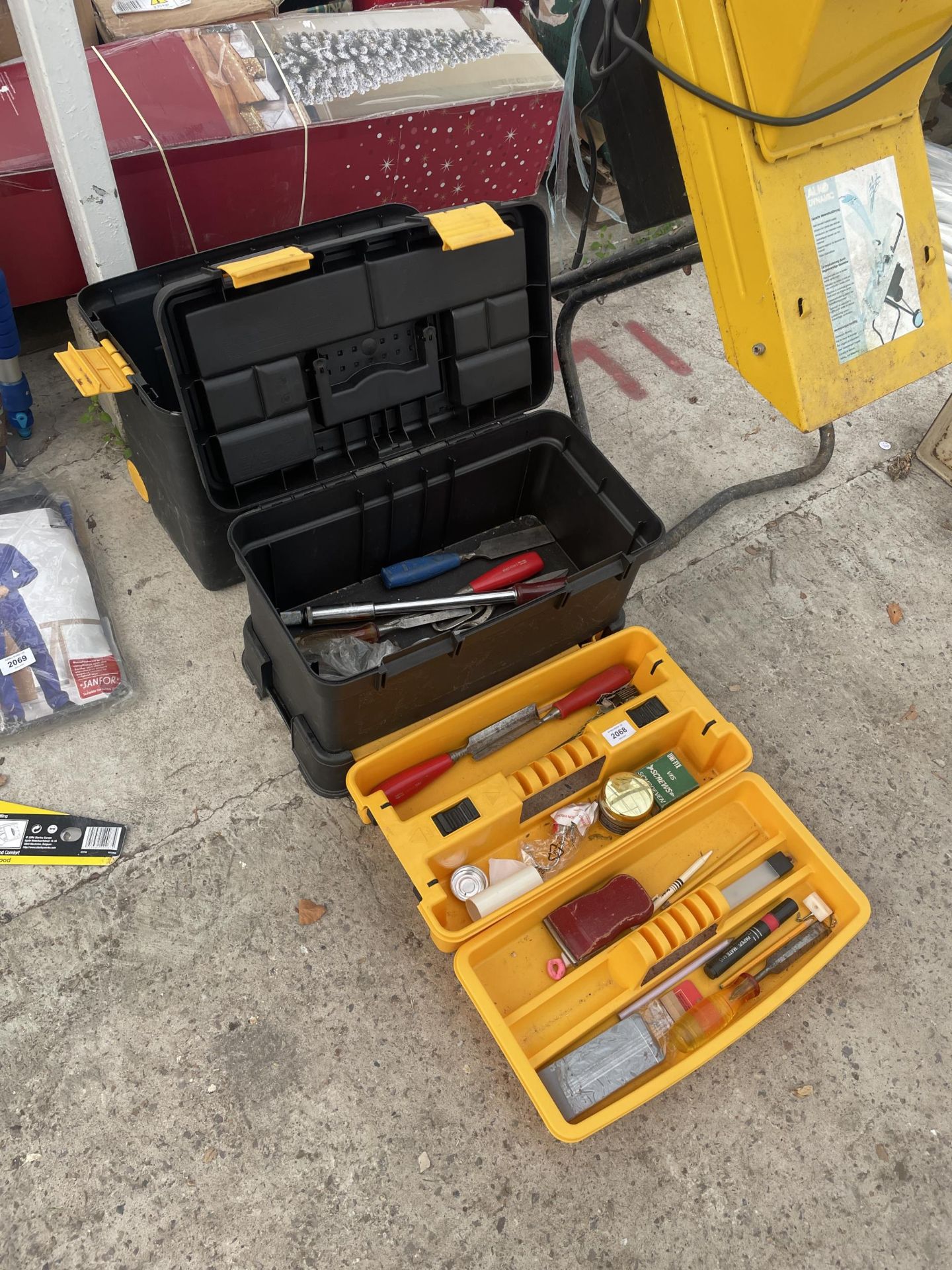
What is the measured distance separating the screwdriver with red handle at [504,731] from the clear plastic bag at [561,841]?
0.15 meters

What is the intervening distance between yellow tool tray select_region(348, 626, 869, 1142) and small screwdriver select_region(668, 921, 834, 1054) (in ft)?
0.05

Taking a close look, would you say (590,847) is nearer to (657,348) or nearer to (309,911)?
(309,911)

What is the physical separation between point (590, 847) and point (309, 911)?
0.46 meters

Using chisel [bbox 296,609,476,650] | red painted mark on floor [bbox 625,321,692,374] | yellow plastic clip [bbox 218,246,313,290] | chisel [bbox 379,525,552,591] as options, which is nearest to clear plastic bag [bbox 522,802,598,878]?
chisel [bbox 296,609,476,650]

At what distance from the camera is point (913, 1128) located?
4.02 feet

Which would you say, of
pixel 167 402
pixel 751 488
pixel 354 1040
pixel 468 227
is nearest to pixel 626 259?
pixel 468 227

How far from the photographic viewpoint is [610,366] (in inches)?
84.7

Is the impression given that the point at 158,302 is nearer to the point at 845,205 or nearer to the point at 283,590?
the point at 283,590

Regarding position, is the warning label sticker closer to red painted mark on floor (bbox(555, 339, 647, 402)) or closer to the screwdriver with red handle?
the screwdriver with red handle

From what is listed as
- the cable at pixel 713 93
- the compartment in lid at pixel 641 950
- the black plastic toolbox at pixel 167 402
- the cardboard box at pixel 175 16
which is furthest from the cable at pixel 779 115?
the cardboard box at pixel 175 16

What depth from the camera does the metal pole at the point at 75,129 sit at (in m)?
1.14

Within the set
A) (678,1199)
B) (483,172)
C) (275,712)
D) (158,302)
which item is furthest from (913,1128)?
(483,172)

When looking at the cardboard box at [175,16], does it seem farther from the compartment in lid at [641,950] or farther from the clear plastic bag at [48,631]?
the compartment in lid at [641,950]

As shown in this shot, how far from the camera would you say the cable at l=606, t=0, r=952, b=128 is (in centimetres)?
101
